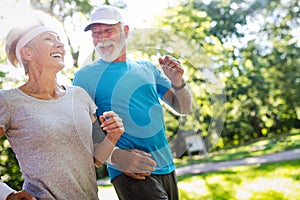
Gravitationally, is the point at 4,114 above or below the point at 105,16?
below

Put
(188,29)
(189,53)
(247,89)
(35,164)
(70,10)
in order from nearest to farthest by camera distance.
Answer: (35,164) → (189,53) → (70,10) → (188,29) → (247,89)

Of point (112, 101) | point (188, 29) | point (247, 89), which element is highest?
point (188, 29)

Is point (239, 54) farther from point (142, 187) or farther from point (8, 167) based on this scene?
point (142, 187)

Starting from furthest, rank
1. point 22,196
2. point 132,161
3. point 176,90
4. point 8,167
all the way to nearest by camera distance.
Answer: point 8,167 < point 176,90 < point 132,161 < point 22,196

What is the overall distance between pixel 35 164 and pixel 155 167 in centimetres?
40

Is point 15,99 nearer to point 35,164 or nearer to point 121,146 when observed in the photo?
point 35,164

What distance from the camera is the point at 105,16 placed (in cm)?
122

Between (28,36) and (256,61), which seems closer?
(28,36)

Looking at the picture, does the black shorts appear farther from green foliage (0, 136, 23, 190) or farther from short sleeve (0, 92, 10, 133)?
green foliage (0, 136, 23, 190)

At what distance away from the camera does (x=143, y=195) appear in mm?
1248

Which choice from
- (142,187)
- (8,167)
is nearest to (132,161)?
(142,187)

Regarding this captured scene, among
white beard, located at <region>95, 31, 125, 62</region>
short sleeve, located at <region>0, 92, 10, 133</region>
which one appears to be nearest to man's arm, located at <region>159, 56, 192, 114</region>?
white beard, located at <region>95, 31, 125, 62</region>

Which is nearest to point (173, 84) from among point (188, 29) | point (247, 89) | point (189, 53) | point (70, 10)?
point (189, 53)

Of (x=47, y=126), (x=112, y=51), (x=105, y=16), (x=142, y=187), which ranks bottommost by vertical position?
(x=142, y=187)
